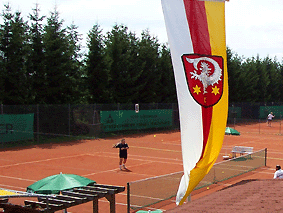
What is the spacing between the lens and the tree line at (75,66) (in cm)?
3200

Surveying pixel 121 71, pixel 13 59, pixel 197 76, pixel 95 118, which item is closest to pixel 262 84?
pixel 121 71

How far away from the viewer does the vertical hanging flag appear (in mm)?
6984

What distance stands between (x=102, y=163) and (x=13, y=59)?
1577cm

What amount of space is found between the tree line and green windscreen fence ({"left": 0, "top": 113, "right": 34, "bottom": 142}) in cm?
346

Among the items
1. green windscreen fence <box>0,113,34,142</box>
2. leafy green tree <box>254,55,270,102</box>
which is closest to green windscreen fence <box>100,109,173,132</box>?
green windscreen fence <box>0,113,34,142</box>

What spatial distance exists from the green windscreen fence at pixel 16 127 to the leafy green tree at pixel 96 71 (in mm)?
10862

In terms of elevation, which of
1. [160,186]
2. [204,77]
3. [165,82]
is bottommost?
[160,186]

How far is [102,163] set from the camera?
20422mm

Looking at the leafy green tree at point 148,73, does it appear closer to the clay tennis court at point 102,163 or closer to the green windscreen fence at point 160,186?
the clay tennis court at point 102,163

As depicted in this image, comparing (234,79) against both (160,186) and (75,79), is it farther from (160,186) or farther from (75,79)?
(160,186)

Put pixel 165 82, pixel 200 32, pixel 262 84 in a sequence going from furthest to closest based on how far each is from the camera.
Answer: pixel 262 84 → pixel 165 82 → pixel 200 32

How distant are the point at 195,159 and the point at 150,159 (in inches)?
583

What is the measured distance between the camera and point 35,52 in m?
34.5

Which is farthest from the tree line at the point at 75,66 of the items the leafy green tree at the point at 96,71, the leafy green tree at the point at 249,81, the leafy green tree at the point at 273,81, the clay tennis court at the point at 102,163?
the leafy green tree at the point at 273,81
